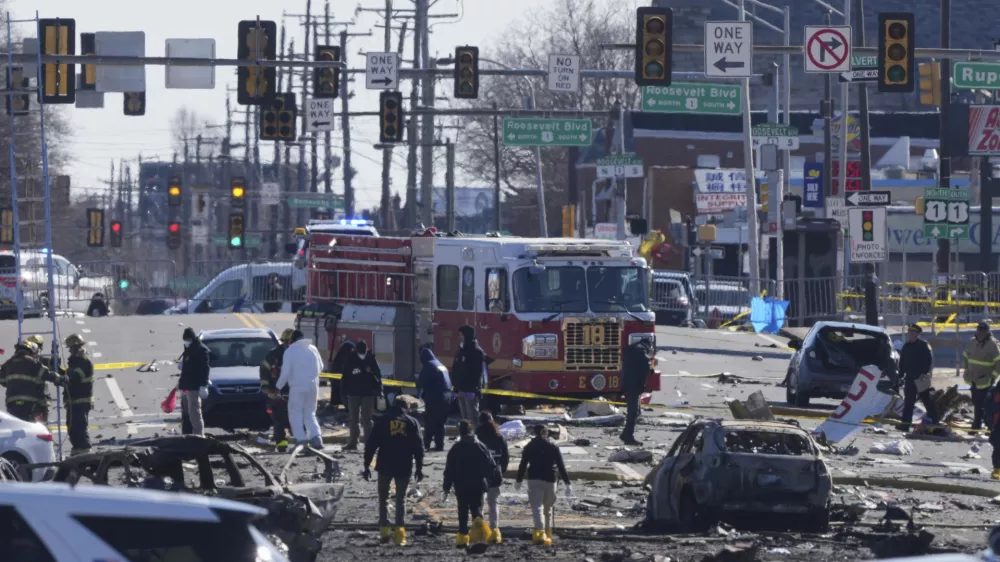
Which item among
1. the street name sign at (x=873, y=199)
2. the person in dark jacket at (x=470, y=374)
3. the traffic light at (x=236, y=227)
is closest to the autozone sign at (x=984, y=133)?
the street name sign at (x=873, y=199)

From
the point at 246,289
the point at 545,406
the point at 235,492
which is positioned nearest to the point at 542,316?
the point at 545,406

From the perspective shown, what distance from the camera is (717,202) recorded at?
211ft

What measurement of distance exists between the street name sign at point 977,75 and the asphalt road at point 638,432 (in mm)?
6644

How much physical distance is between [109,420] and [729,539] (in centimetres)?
1416

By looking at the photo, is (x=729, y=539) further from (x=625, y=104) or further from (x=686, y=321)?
(x=625, y=104)

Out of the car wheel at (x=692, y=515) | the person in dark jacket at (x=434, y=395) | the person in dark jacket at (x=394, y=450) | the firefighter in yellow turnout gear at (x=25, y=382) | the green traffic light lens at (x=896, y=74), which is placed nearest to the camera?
the person in dark jacket at (x=394, y=450)

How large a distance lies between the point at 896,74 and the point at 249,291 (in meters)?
29.3

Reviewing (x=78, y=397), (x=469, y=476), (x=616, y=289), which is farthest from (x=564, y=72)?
(x=469, y=476)

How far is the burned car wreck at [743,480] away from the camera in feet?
51.3

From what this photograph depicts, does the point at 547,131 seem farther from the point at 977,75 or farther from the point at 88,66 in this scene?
the point at 977,75

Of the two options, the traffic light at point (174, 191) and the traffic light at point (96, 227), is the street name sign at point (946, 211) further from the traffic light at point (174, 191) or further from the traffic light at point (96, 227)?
the traffic light at point (96, 227)

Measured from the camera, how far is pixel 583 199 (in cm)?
8262

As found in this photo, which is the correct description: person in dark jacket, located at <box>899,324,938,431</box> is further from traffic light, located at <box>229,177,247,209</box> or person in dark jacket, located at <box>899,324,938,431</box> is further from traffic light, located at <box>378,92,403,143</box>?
traffic light, located at <box>229,177,247,209</box>

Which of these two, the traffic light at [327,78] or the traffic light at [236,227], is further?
the traffic light at [236,227]
